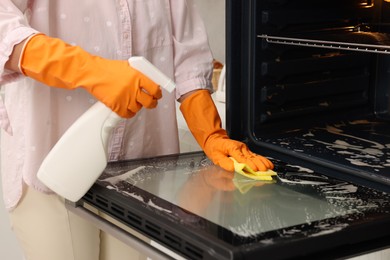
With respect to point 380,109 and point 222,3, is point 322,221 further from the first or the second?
point 222,3

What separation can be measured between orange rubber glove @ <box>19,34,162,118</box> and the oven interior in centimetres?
30

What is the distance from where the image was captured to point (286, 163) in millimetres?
1413

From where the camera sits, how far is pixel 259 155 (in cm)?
144

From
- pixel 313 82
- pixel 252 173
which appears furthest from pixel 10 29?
pixel 313 82

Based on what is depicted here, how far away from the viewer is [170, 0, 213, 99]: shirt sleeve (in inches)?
60.6

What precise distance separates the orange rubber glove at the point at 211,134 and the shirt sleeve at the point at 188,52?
3cm

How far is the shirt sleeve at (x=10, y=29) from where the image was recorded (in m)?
1.25

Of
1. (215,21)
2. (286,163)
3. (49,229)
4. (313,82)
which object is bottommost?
(49,229)

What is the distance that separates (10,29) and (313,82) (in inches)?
30.5

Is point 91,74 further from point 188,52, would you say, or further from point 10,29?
point 188,52

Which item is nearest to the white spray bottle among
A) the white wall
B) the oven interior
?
the oven interior

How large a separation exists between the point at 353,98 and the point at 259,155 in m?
0.45

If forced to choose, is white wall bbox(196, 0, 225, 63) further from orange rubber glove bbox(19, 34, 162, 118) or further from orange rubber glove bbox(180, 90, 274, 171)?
orange rubber glove bbox(19, 34, 162, 118)

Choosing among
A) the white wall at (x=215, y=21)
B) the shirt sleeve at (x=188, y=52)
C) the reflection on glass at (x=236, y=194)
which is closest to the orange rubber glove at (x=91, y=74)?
the reflection on glass at (x=236, y=194)
